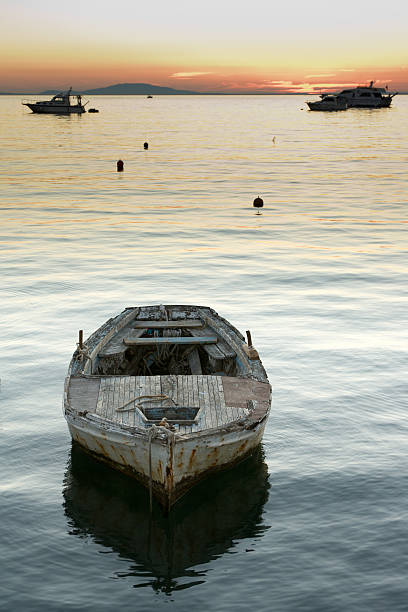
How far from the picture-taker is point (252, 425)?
13359 millimetres

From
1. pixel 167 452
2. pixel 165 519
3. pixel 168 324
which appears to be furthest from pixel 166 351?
pixel 167 452

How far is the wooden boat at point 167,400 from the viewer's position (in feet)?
41.0

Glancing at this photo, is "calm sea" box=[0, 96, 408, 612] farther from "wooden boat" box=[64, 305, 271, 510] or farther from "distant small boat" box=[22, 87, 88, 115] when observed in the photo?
"distant small boat" box=[22, 87, 88, 115]

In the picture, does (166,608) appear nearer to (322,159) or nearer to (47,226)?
(47,226)

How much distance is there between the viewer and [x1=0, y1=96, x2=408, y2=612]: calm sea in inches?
444

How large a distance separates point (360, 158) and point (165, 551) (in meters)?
80.4

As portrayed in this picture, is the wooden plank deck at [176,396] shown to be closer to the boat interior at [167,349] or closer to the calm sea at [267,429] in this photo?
the calm sea at [267,429]

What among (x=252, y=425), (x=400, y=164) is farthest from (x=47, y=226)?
(x=400, y=164)

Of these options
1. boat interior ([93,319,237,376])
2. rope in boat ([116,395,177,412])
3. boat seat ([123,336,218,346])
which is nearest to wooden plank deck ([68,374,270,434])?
rope in boat ([116,395,177,412])

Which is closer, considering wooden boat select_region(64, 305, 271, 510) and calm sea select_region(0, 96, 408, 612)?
calm sea select_region(0, 96, 408, 612)

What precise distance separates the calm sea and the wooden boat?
0.90 metres

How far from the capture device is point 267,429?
16.4m

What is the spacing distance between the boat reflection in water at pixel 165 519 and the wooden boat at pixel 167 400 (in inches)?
20.2

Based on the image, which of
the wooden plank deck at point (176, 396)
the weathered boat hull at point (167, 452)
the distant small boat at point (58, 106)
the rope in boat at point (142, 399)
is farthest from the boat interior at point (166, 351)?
the distant small boat at point (58, 106)
